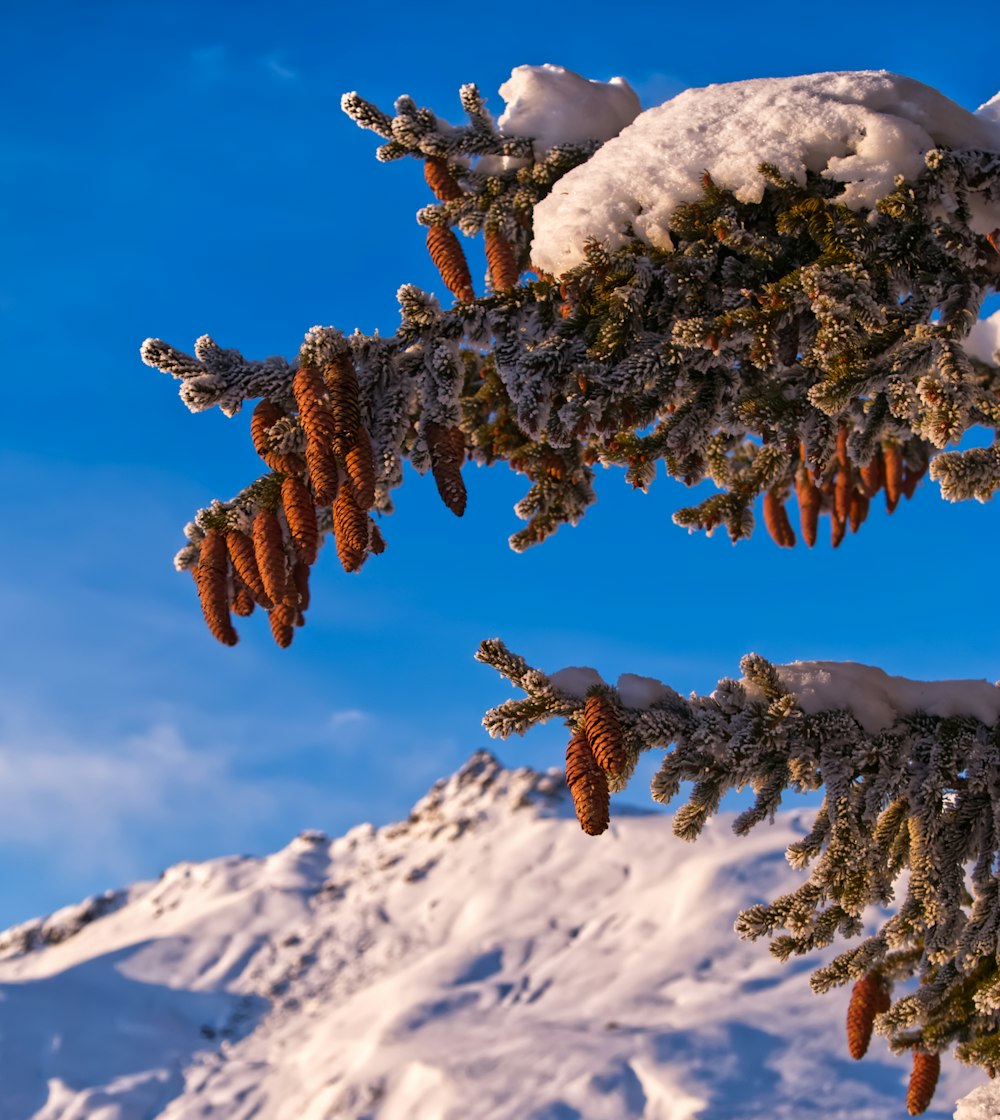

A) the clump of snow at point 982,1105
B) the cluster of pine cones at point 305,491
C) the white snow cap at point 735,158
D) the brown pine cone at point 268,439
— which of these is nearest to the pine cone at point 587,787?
the cluster of pine cones at point 305,491

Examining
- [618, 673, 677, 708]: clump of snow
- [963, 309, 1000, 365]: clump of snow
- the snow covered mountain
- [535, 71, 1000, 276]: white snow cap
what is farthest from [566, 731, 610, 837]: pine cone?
the snow covered mountain

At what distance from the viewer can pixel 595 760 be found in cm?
352

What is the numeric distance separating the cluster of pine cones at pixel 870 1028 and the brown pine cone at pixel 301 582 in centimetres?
295

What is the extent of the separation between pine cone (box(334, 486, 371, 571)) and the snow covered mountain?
52.1 ft

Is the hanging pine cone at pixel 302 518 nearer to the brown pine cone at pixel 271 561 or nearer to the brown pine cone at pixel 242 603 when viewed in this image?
the brown pine cone at pixel 271 561

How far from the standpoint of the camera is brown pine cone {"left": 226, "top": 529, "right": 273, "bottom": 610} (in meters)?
3.88

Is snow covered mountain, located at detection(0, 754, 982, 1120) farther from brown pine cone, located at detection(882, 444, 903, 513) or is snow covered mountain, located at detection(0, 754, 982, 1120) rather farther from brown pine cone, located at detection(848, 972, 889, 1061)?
brown pine cone, located at detection(848, 972, 889, 1061)

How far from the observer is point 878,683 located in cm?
475

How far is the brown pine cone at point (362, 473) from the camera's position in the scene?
350 centimetres

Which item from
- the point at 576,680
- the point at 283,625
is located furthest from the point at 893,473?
the point at 283,625

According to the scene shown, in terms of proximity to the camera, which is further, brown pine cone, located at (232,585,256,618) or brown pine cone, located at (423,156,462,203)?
brown pine cone, located at (423,156,462,203)

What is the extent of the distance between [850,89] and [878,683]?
2.84 m


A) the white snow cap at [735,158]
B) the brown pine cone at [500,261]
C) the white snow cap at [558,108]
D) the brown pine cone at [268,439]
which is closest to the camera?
the brown pine cone at [268,439]

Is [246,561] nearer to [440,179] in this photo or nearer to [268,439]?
[268,439]
